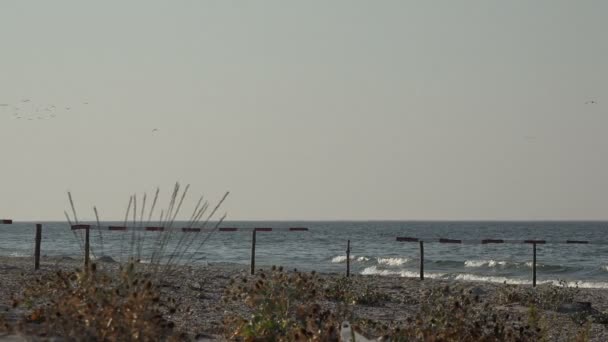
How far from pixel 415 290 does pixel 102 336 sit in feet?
52.9

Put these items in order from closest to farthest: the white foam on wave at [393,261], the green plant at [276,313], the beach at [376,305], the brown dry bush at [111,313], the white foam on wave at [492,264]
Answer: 1. the brown dry bush at [111,313]
2. the green plant at [276,313]
3. the beach at [376,305]
4. the white foam on wave at [492,264]
5. the white foam on wave at [393,261]

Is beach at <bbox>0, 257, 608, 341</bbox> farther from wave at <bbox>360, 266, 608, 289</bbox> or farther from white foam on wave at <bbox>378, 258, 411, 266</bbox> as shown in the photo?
white foam on wave at <bbox>378, 258, 411, 266</bbox>

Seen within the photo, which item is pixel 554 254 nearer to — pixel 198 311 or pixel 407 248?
pixel 407 248

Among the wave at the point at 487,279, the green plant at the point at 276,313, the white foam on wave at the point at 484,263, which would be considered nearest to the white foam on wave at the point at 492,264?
the white foam on wave at the point at 484,263

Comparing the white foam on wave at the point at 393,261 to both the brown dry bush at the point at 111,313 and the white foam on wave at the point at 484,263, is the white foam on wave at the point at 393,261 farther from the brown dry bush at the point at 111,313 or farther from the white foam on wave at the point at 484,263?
the brown dry bush at the point at 111,313

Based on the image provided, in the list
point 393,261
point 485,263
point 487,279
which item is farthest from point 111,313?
point 393,261

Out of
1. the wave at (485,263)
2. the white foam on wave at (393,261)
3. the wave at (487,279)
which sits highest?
the wave at (485,263)

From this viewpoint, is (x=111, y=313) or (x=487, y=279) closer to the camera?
(x=111, y=313)

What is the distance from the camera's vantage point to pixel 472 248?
7212 cm

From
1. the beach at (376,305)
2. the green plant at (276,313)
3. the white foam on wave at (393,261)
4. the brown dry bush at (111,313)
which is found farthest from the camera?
the white foam on wave at (393,261)

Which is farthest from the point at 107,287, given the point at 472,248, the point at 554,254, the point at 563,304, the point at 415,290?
the point at 472,248

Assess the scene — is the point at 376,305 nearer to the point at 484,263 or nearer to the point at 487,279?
the point at 487,279

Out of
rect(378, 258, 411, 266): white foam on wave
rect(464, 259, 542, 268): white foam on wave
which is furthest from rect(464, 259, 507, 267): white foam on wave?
rect(378, 258, 411, 266): white foam on wave

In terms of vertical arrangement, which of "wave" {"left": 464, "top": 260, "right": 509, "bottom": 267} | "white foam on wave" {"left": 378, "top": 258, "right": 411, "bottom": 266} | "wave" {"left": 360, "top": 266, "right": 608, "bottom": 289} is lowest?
"wave" {"left": 360, "top": 266, "right": 608, "bottom": 289}
